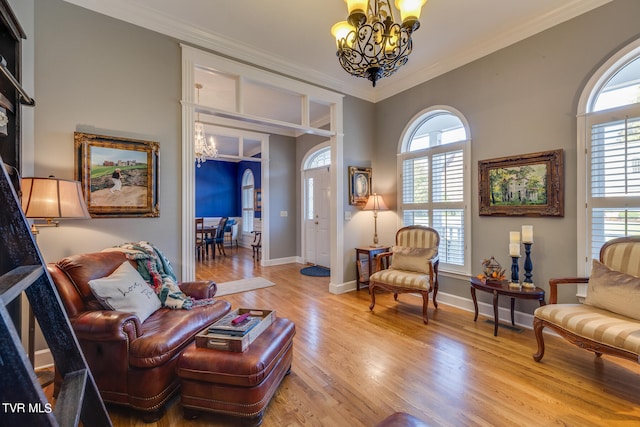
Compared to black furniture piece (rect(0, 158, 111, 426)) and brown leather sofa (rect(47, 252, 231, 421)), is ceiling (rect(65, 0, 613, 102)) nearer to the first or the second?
brown leather sofa (rect(47, 252, 231, 421))

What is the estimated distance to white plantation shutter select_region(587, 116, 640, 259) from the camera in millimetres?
2400

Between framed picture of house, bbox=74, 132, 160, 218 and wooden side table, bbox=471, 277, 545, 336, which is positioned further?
wooden side table, bbox=471, 277, 545, 336

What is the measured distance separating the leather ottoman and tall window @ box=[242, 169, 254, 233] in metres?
7.30

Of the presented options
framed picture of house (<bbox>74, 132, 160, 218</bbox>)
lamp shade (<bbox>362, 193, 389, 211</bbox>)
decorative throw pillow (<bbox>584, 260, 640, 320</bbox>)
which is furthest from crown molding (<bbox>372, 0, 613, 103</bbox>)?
framed picture of house (<bbox>74, 132, 160, 218</bbox>)

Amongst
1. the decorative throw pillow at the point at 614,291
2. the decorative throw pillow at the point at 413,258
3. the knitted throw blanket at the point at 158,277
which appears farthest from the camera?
the decorative throw pillow at the point at 413,258

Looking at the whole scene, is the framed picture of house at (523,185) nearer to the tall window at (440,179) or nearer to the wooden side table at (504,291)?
the tall window at (440,179)

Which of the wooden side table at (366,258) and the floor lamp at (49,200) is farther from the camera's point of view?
the wooden side table at (366,258)

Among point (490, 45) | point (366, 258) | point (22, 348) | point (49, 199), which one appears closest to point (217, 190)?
point (366, 258)

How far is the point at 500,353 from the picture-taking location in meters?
2.43

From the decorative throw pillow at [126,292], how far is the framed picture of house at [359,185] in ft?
9.91

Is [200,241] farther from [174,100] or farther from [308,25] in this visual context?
[308,25]

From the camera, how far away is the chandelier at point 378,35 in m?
1.82

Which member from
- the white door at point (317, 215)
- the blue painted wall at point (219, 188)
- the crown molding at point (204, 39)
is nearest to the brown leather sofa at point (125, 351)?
the crown molding at point (204, 39)

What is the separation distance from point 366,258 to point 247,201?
5.70 metres
